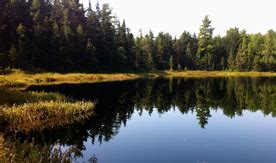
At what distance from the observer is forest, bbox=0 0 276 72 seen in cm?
7386

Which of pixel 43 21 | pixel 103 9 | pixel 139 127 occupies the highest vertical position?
pixel 103 9

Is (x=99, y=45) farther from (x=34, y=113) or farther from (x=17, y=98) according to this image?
(x=34, y=113)

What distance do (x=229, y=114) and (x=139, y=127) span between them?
10.6 metres

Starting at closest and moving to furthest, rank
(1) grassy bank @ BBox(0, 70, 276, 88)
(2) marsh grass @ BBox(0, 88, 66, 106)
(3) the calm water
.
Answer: (3) the calm water < (2) marsh grass @ BBox(0, 88, 66, 106) < (1) grassy bank @ BBox(0, 70, 276, 88)

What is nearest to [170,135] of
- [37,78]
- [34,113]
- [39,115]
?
[39,115]

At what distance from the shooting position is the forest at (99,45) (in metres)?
73.9

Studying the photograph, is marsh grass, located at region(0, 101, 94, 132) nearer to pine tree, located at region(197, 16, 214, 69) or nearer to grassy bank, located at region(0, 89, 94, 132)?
grassy bank, located at region(0, 89, 94, 132)

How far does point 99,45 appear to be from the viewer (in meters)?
93.7

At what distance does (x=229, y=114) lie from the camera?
3120cm

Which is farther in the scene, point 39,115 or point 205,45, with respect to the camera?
point 205,45

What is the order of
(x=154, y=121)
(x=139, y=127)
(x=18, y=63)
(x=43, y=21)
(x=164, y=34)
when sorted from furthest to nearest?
(x=164, y=34), (x=43, y=21), (x=18, y=63), (x=154, y=121), (x=139, y=127)

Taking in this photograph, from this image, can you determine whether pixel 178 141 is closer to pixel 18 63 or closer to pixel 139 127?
pixel 139 127

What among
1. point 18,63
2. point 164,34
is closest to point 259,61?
point 164,34

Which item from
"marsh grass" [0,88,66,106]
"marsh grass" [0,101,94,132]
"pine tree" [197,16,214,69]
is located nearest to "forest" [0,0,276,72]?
"pine tree" [197,16,214,69]
